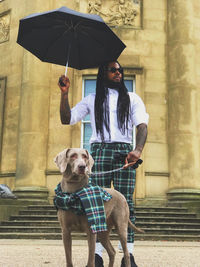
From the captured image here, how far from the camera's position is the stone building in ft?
40.8

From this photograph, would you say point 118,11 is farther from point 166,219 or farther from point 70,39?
point 70,39

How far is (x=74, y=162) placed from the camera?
347 centimetres

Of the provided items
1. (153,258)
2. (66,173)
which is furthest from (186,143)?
(66,173)

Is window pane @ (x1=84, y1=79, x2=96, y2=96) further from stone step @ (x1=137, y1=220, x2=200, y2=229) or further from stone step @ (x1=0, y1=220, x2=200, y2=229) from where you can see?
stone step @ (x1=137, y1=220, x2=200, y2=229)

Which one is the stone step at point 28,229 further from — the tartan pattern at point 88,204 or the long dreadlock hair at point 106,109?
the tartan pattern at point 88,204

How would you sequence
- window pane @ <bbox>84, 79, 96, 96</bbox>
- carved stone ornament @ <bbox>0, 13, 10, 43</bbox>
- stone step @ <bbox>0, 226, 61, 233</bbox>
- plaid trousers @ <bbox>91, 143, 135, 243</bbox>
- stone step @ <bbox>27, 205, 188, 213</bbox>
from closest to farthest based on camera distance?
plaid trousers @ <bbox>91, 143, 135, 243</bbox> < stone step @ <bbox>0, 226, 61, 233</bbox> < stone step @ <bbox>27, 205, 188, 213</bbox> < window pane @ <bbox>84, 79, 96, 96</bbox> < carved stone ornament @ <bbox>0, 13, 10, 43</bbox>

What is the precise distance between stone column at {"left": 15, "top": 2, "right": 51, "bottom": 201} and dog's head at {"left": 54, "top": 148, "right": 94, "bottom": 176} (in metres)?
8.83

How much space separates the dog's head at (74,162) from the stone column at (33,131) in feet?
29.0

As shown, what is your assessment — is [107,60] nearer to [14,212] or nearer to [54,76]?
[14,212]

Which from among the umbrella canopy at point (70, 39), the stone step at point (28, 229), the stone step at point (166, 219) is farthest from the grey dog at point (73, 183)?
the stone step at point (166, 219)

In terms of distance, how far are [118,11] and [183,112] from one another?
4211 millimetres

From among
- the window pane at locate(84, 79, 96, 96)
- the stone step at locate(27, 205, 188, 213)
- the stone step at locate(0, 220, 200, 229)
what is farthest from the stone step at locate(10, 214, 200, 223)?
the window pane at locate(84, 79, 96, 96)

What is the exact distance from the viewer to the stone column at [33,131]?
1241 centimetres

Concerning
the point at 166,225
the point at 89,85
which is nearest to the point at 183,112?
the point at 89,85
